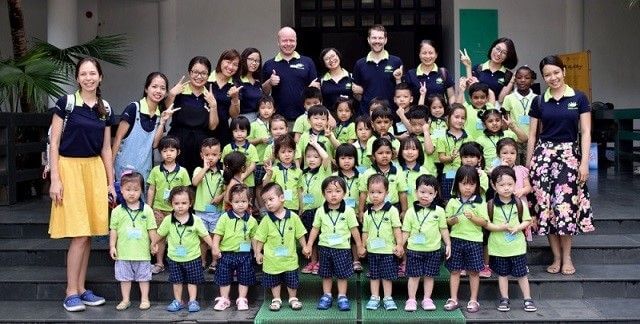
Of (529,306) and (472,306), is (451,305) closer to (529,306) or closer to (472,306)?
(472,306)

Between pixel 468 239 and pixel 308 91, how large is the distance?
207cm

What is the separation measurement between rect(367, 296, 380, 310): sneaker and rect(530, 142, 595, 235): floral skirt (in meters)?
1.47

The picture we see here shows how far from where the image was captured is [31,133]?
9211 mm

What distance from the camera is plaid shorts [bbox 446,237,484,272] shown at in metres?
5.48

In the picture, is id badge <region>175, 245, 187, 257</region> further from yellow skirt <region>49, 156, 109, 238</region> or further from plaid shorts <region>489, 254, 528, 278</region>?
plaid shorts <region>489, 254, 528, 278</region>

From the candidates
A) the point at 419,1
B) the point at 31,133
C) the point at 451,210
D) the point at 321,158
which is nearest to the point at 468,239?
the point at 451,210

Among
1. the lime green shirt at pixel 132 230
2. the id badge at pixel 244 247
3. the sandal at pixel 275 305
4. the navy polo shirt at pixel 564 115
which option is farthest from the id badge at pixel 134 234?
the navy polo shirt at pixel 564 115

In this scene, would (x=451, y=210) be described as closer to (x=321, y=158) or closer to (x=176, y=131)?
(x=321, y=158)

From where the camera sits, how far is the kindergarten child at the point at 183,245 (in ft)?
18.3

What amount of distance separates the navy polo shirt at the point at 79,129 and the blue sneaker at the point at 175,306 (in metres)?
1.32

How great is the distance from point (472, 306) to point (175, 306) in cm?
229

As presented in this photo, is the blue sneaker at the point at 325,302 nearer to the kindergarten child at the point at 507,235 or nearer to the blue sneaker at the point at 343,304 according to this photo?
the blue sneaker at the point at 343,304

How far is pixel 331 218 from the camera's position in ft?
18.3

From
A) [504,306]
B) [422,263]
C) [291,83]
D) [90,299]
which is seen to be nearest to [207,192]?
[90,299]
